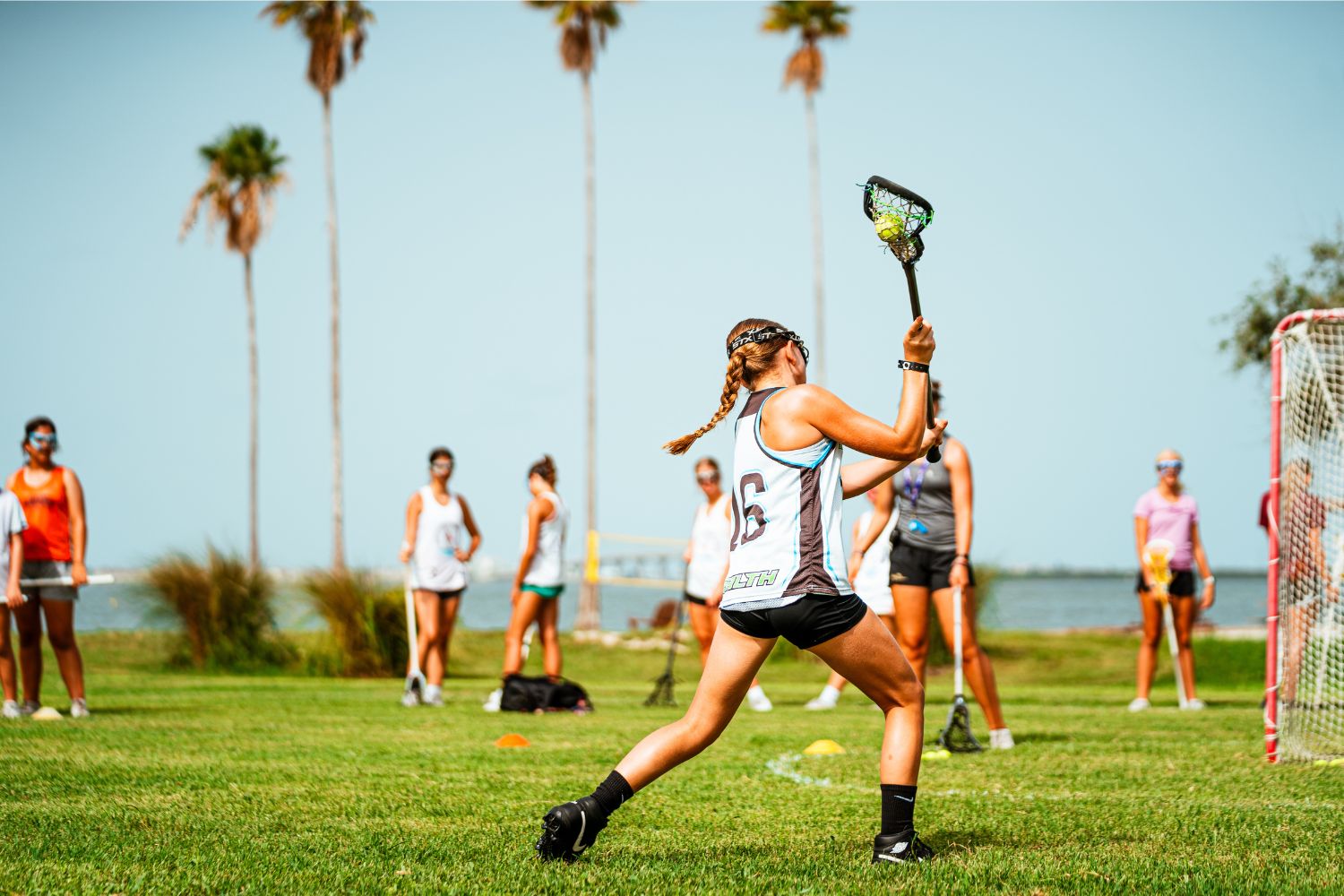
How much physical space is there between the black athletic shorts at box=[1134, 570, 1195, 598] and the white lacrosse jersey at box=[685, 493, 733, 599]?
12.8 ft

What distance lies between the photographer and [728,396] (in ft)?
15.5

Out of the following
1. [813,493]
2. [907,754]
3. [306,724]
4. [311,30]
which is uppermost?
[311,30]

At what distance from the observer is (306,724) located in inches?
392

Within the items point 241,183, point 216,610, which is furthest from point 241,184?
point 216,610

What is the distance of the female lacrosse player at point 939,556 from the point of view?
8.05 meters

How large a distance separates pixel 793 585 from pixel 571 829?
43.7 inches

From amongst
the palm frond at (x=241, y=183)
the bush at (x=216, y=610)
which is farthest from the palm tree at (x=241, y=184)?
the bush at (x=216, y=610)

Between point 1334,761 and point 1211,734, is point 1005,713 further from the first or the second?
point 1334,761

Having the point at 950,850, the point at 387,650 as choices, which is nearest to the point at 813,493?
the point at 950,850

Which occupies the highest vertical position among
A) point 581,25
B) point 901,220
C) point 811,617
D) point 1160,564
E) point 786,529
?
point 581,25

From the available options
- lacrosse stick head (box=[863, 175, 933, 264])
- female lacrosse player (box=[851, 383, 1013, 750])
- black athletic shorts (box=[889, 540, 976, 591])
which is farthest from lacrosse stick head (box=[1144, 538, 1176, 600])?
lacrosse stick head (box=[863, 175, 933, 264])

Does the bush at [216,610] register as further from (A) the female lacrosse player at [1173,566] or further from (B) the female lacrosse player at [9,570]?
(A) the female lacrosse player at [1173,566]

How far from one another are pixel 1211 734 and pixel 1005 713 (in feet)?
8.87

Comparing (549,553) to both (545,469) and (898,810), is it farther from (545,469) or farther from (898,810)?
(898,810)
